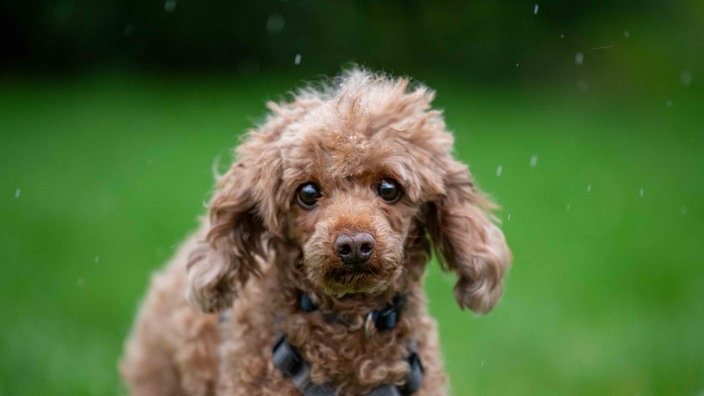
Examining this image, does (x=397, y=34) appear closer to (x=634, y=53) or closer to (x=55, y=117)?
(x=634, y=53)

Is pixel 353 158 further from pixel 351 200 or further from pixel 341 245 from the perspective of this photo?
pixel 341 245

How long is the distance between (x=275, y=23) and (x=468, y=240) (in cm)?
1480

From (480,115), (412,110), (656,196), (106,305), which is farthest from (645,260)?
(480,115)

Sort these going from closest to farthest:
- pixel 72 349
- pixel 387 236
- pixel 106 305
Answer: pixel 387 236, pixel 72 349, pixel 106 305

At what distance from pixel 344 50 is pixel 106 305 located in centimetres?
1059

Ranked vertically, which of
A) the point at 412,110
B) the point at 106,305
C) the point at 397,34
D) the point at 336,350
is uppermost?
the point at 397,34

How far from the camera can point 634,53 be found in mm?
16984

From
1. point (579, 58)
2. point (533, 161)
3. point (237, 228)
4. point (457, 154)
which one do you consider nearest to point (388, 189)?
point (237, 228)

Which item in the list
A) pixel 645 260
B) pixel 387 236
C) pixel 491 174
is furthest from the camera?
pixel 491 174

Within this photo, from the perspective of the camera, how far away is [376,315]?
352 cm

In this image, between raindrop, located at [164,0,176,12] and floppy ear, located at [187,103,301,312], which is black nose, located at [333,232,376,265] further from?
raindrop, located at [164,0,176,12]

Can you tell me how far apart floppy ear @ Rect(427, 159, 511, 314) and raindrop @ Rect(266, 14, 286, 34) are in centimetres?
1452

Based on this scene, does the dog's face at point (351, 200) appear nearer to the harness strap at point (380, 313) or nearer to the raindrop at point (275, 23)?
the harness strap at point (380, 313)

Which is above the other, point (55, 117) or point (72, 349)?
point (55, 117)
